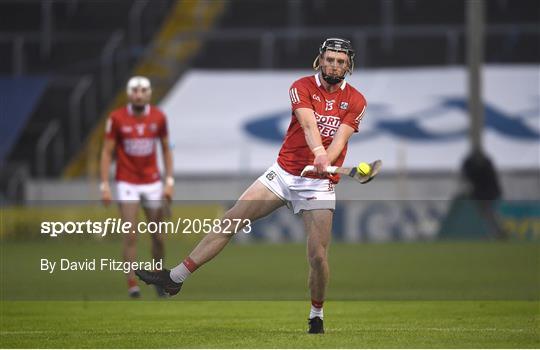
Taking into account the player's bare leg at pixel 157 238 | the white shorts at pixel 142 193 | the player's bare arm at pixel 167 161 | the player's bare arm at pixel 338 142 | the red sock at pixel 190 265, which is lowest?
the player's bare leg at pixel 157 238

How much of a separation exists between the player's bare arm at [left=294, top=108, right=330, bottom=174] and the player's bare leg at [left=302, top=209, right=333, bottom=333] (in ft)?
→ 1.63

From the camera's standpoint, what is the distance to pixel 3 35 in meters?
36.9

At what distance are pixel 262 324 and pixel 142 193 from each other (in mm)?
3666

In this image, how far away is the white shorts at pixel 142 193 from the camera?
14.6m

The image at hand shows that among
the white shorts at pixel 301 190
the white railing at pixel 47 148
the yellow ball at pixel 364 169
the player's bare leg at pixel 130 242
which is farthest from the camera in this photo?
the white railing at pixel 47 148

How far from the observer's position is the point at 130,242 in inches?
567

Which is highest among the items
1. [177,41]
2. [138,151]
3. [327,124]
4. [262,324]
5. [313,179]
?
[177,41]

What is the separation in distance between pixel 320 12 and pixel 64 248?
78.1 ft

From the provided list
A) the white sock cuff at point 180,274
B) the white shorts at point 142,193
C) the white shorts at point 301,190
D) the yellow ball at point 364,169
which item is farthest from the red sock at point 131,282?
the yellow ball at point 364,169

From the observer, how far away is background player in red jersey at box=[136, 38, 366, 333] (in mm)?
10180

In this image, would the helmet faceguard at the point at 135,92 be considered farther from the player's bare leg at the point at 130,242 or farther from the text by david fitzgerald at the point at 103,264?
the text by david fitzgerald at the point at 103,264

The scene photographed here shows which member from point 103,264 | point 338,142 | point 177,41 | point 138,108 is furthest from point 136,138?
point 177,41

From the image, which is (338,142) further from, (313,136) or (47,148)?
(47,148)

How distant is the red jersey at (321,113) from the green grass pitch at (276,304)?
1.39 metres
